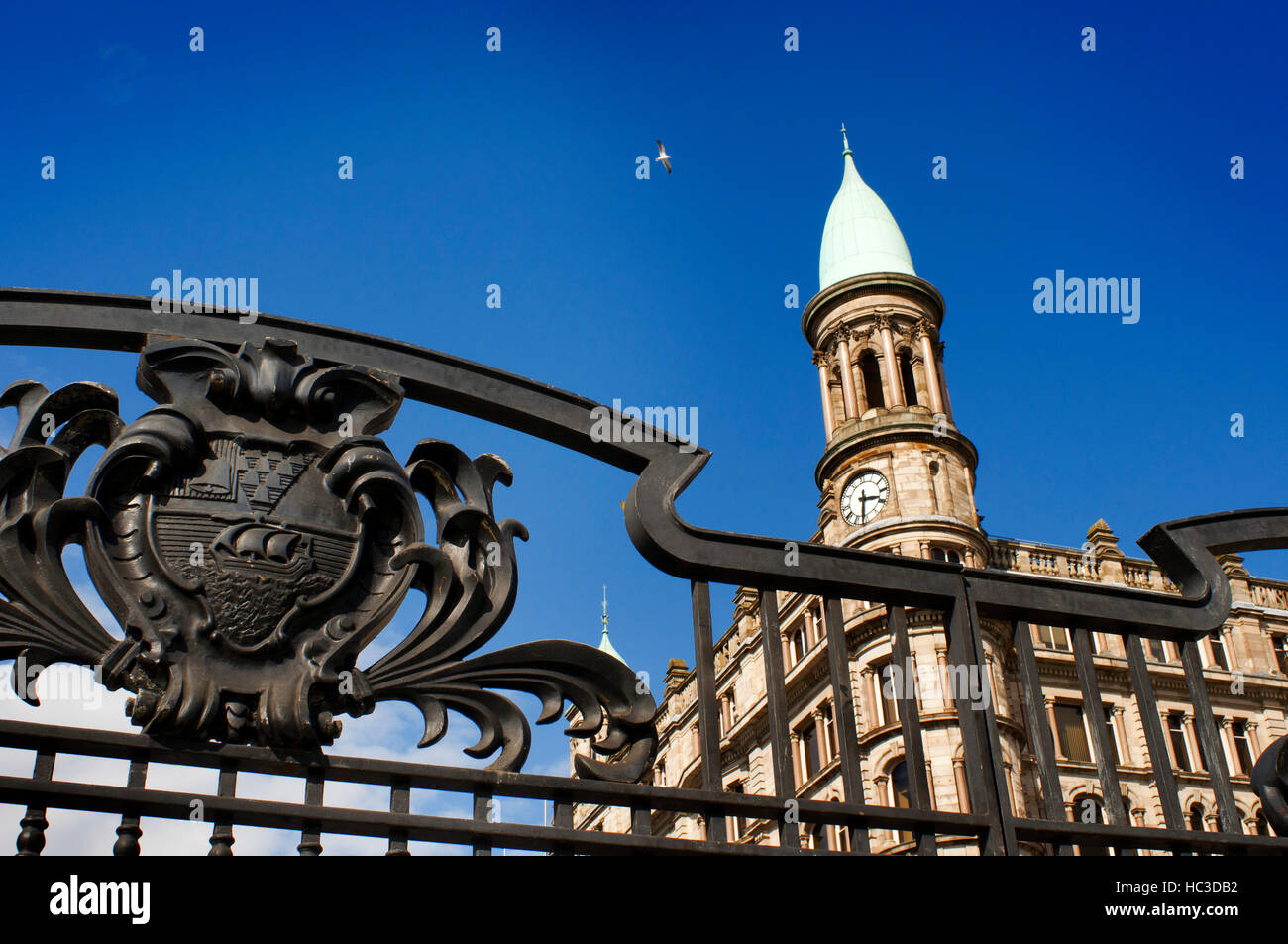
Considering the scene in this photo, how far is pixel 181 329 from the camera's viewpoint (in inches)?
167

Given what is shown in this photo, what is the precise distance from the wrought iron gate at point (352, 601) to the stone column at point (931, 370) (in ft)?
105

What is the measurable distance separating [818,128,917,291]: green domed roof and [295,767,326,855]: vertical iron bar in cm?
3567

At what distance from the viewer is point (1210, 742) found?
4.86 metres

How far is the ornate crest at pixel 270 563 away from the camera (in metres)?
3.69

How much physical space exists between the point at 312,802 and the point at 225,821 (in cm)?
24

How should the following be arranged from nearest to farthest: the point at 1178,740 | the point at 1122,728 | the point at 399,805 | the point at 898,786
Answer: the point at 399,805
the point at 898,786
the point at 1122,728
the point at 1178,740

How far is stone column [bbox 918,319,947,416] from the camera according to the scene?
3625 cm

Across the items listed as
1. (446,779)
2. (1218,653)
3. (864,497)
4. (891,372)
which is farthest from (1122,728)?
(446,779)

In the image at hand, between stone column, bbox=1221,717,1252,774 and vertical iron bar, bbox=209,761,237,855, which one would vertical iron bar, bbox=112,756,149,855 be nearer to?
vertical iron bar, bbox=209,761,237,855

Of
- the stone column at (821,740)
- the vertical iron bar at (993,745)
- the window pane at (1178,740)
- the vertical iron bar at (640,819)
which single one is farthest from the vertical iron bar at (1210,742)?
the window pane at (1178,740)

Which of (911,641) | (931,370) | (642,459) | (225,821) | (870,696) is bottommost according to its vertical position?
(225,821)

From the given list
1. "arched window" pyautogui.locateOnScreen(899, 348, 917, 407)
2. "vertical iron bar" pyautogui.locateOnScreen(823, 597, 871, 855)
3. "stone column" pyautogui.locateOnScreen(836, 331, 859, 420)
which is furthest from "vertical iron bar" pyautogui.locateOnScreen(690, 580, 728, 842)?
"arched window" pyautogui.locateOnScreen(899, 348, 917, 407)
